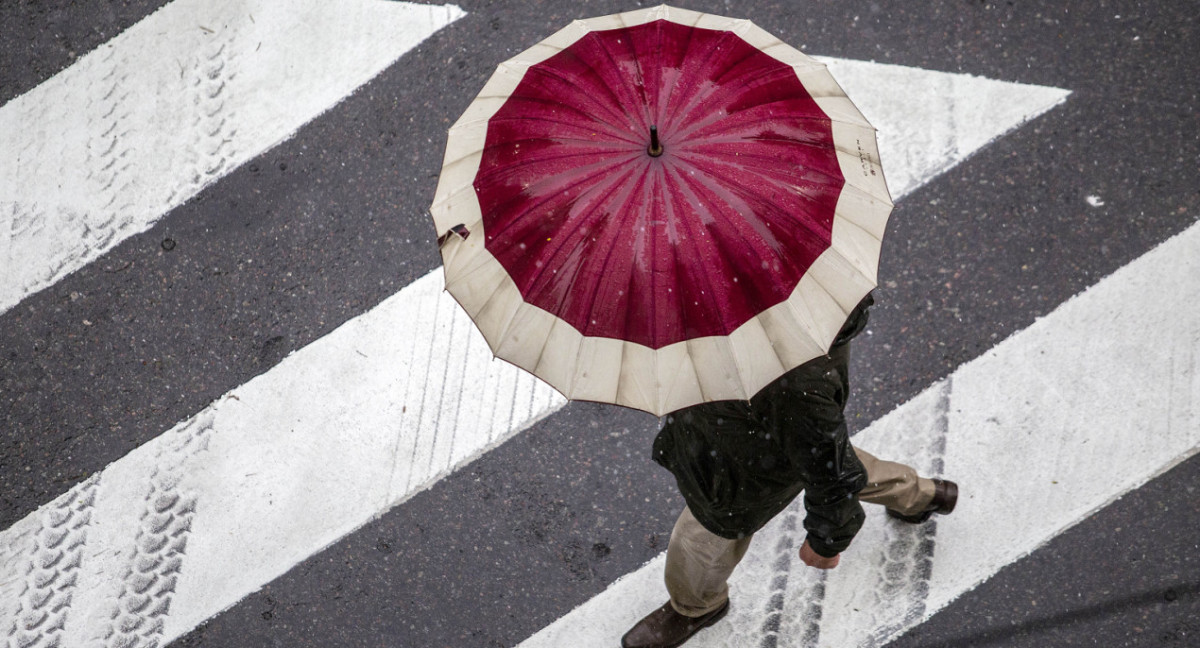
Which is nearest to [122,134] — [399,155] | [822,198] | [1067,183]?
[399,155]

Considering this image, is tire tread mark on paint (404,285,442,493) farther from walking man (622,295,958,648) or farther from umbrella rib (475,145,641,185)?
umbrella rib (475,145,641,185)

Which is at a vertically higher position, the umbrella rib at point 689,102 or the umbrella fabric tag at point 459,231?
the umbrella rib at point 689,102

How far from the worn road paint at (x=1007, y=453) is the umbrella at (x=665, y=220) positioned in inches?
65.7

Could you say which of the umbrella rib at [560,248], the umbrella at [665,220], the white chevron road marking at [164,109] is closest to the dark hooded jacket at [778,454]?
the umbrella at [665,220]

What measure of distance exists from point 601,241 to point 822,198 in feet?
1.72

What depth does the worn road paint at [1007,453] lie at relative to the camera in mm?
3555

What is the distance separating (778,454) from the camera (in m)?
2.45

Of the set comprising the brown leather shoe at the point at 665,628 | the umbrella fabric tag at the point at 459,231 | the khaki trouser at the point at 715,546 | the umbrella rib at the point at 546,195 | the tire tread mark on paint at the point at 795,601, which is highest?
the umbrella rib at the point at 546,195

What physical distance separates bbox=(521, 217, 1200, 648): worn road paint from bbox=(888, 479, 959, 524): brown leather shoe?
0.31 ft

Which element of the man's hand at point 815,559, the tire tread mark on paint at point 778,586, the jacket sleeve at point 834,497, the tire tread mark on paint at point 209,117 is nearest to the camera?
the jacket sleeve at point 834,497

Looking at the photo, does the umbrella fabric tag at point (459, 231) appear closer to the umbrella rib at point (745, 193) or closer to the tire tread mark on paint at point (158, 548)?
the umbrella rib at point (745, 193)

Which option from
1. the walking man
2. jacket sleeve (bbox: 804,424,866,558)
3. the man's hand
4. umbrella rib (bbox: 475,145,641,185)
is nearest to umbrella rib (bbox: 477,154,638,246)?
Result: umbrella rib (bbox: 475,145,641,185)

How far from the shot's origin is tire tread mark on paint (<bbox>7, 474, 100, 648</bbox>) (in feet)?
12.6

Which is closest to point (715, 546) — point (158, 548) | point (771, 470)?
point (771, 470)
